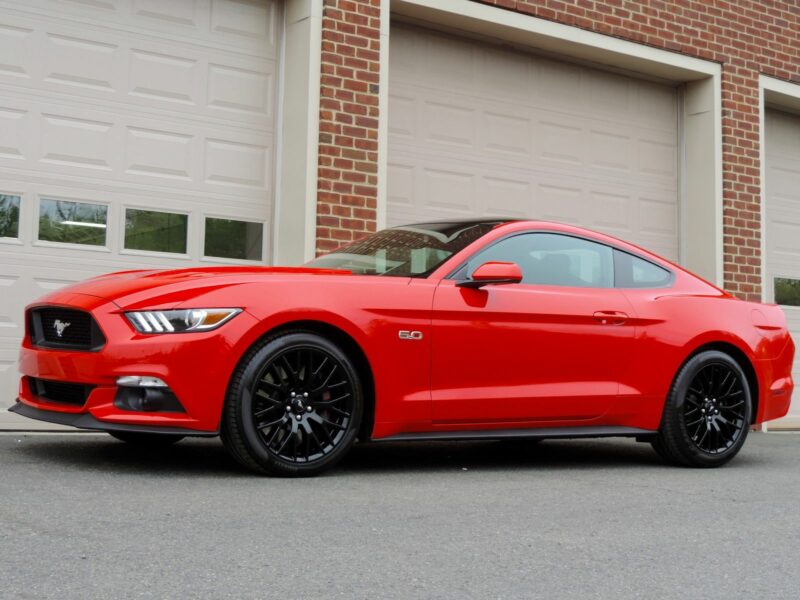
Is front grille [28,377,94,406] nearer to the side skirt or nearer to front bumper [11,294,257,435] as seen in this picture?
front bumper [11,294,257,435]

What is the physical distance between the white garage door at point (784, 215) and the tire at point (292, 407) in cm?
845

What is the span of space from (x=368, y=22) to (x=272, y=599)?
7.22 metres

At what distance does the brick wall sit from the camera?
9.41 metres

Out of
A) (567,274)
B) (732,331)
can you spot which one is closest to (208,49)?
(567,274)

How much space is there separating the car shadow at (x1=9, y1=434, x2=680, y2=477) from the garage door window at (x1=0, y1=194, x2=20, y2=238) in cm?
162

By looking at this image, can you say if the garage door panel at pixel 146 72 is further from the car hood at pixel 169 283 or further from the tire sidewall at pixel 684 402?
the tire sidewall at pixel 684 402

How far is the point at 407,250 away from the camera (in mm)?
6480

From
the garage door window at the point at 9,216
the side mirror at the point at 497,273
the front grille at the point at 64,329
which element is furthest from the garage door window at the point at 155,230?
the side mirror at the point at 497,273

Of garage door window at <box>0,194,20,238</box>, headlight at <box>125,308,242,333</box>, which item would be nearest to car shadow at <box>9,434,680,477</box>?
headlight at <box>125,308,242,333</box>

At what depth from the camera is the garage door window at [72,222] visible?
27.6 ft

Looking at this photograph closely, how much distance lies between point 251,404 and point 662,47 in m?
8.01

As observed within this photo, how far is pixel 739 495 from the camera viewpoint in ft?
19.0

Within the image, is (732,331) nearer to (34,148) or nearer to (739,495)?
(739,495)

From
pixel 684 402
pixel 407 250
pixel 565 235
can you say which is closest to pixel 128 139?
pixel 407 250
